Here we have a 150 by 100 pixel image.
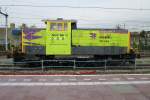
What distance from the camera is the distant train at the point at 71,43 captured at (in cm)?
1945

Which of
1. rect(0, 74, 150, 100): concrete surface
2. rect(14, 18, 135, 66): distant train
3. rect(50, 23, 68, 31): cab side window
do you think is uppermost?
rect(50, 23, 68, 31): cab side window

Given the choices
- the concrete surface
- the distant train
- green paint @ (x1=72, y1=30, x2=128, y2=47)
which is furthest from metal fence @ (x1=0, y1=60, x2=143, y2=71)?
the concrete surface

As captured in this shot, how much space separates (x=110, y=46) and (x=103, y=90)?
9.12 metres

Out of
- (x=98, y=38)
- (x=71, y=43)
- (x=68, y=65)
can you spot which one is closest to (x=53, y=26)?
(x=71, y=43)

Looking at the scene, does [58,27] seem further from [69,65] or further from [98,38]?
[98,38]

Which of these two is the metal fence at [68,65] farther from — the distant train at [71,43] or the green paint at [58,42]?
the green paint at [58,42]

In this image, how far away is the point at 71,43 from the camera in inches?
776

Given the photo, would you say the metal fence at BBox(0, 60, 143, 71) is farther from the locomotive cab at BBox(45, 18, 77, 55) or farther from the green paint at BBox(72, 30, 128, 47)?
the green paint at BBox(72, 30, 128, 47)

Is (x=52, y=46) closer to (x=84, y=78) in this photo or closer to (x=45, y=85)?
(x=84, y=78)

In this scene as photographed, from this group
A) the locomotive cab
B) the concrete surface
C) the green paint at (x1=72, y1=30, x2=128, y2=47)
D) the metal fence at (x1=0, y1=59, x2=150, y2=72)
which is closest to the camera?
the concrete surface

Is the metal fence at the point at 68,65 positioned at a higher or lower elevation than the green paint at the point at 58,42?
lower

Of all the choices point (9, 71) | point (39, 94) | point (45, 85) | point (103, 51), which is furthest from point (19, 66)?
point (39, 94)

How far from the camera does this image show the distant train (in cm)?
1945

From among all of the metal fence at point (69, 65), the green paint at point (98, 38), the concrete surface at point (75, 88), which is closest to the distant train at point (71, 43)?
the green paint at point (98, 38)
